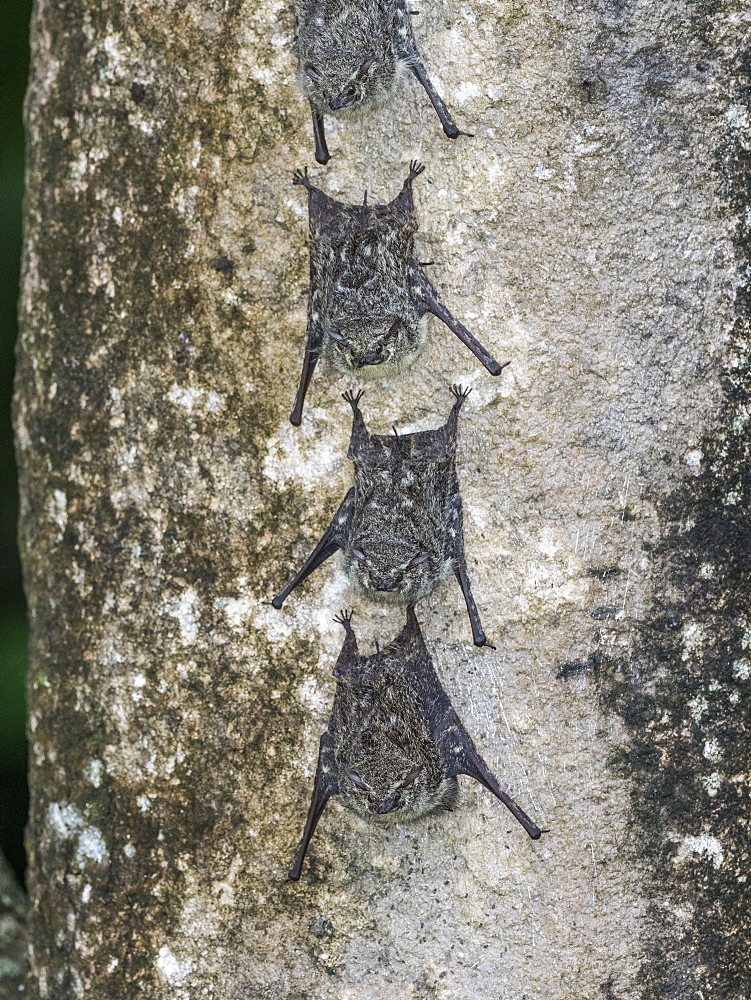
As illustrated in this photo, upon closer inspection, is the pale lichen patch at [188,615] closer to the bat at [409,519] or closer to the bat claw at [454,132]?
the bat at [409,519]

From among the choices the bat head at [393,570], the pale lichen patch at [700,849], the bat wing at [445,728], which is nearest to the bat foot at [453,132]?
the bat head at [393,570]

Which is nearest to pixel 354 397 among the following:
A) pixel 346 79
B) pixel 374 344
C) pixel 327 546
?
pixel 374 344

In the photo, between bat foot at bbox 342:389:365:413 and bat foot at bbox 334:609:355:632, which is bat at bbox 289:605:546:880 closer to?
bat foot at bbox 334:609:355:632

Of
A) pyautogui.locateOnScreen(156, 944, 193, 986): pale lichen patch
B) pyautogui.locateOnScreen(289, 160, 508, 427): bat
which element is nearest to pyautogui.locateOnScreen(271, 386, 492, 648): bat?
pyautogui.locateOnScreen(289, 160, 508, 427): bat

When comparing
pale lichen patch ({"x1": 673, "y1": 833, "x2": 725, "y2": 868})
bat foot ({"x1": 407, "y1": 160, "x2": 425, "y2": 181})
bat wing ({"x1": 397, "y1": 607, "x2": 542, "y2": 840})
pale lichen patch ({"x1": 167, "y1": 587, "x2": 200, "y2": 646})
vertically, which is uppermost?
bat foot ({"x1": 407, "y1": 160, "x2": 425, "y2": 181})

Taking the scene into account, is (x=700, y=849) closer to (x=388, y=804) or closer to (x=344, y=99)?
(x=388, y=804)
